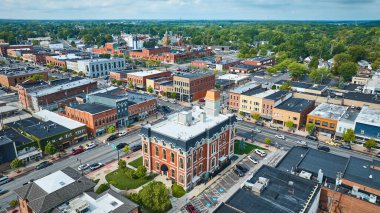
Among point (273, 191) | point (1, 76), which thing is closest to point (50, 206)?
point (273, 191)

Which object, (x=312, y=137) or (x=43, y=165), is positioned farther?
(x=312, y=137)

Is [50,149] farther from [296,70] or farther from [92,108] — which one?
[296,70]

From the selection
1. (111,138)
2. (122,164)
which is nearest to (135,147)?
(111,138)

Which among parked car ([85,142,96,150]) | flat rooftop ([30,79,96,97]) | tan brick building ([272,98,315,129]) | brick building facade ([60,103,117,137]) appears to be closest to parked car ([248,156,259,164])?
tan brick building ([272,98,315,129])

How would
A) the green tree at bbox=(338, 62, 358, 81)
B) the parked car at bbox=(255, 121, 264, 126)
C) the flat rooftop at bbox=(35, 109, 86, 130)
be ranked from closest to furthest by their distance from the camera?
the flat rooftop at bbox=(35, 109, 86, 130) < the parked car at bbox=(255, 121, 264, 126) < the green tree at bbox=(338, 62, 358, 81)

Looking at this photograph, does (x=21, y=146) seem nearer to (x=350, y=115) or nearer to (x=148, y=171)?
(x=148, y=171)

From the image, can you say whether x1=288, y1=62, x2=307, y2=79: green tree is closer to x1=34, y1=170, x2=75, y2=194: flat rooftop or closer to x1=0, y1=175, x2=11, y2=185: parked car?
x1=34, y1=170, x2=75, y2=194: flat rooftop
